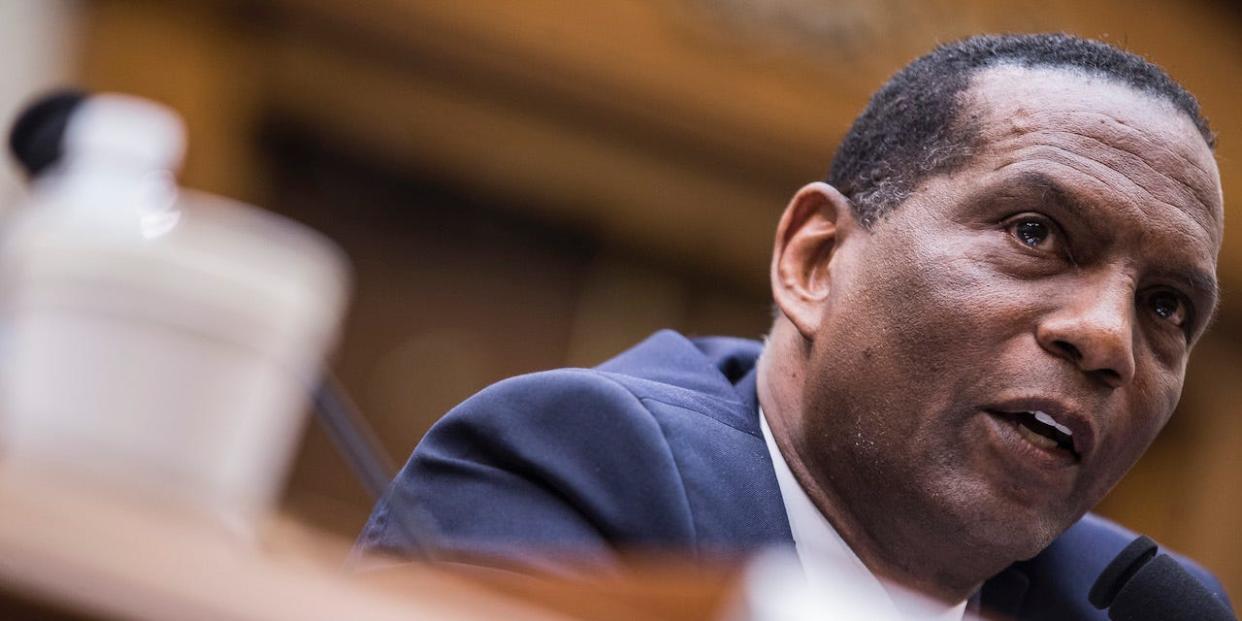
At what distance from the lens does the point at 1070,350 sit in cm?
182

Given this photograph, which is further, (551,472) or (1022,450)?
(1022,450)

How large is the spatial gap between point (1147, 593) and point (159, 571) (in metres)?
1.25

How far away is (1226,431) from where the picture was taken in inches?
269

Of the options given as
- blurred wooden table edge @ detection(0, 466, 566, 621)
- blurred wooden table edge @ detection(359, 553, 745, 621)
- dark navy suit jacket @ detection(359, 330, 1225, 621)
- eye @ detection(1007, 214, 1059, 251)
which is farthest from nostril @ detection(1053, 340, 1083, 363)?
blurred wooden table edge @ detection(0, 466, 566, 621)

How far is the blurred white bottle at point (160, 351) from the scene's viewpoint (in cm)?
107

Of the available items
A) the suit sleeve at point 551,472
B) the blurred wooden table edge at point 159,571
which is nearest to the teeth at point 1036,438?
the suit sleeve at point 551,472

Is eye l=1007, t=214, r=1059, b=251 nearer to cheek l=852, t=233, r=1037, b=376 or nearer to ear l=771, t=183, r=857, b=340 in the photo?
cheek l=852, t=233, r=1037, b=376

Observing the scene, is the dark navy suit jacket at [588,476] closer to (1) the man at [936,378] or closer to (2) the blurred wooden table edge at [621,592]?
(1) the man at [936,378]

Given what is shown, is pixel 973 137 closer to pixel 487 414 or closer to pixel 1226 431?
pixel 487 414

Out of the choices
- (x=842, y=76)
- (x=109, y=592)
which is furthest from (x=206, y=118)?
(x=109, y=592)

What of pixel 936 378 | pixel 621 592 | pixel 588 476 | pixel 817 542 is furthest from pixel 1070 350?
pixel 621 592

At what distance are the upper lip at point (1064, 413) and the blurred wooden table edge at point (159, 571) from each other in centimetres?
98

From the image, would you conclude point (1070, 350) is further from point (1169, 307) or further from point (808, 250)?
point (808, 250)

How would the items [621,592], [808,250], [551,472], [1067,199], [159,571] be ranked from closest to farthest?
[159,571] → [621,592] → [551,472] → [1067,199] → [808,250]
